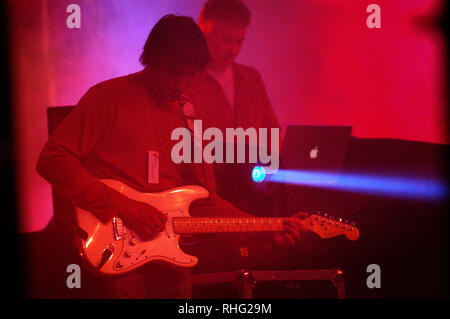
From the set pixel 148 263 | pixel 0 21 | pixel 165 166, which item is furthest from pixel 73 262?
pixel 0 21

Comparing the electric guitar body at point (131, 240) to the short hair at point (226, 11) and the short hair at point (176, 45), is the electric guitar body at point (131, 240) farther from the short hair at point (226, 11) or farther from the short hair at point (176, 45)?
the short hair at point (226, 11)

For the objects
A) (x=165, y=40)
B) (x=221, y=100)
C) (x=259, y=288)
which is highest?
(x=165, y=40)

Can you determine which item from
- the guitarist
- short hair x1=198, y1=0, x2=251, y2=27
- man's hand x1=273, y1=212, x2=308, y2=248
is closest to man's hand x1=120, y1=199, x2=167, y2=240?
the guitarist

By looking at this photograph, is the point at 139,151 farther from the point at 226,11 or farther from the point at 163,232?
the point at 226,11

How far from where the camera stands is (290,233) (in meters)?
2.64

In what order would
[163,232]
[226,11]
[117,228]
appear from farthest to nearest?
[226,11], [163,232], [117,228]

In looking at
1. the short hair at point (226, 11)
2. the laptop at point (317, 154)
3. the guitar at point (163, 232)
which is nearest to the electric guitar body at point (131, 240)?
the guitar at point (163, 232)

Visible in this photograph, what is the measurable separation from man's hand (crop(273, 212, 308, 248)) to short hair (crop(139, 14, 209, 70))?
853 millimetres

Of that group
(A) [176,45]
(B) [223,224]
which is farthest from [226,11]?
(B) [223,224]

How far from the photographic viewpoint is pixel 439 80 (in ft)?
10.5

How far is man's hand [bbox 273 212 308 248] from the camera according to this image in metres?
2.63

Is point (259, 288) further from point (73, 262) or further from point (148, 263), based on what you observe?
point (73, 262)

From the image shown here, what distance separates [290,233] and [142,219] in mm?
739

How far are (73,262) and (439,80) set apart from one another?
2291mm
